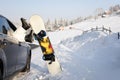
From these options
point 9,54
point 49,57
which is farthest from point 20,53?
point 49,57

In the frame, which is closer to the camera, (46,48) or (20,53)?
(20,53)

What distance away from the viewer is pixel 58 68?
974 centimetres

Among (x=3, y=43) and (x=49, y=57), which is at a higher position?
(x=3, y=43)

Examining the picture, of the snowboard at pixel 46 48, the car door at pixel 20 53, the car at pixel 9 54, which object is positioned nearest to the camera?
the car at pixel 9 54

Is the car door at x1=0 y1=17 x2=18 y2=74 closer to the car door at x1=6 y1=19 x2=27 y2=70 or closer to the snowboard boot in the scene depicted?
the car door at x1=6 y1=19 x2=27 y2=70

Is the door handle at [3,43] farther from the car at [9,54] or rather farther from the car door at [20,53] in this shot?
the car door at [20,53]

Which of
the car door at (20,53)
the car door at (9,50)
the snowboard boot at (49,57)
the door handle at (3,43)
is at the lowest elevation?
the snowboard boot at (49,57)

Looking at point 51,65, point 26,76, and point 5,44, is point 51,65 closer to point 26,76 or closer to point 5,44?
point 26,76

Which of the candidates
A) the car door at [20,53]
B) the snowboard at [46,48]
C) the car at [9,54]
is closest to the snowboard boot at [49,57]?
the snowboard at [46,48]

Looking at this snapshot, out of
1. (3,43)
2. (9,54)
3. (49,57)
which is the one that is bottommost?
(49,57)

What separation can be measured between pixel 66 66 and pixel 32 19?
5.65 feet

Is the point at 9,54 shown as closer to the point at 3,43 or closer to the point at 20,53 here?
the point at 3,43

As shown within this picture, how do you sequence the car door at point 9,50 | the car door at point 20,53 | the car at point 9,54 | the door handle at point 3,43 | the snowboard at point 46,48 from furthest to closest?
the snowboard at point 46,48
the car door at point 20,53
the car door at point 9,50
the car at point 9,54
the door handle at point 3,43

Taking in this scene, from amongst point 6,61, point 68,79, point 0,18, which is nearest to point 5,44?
point 6,61
